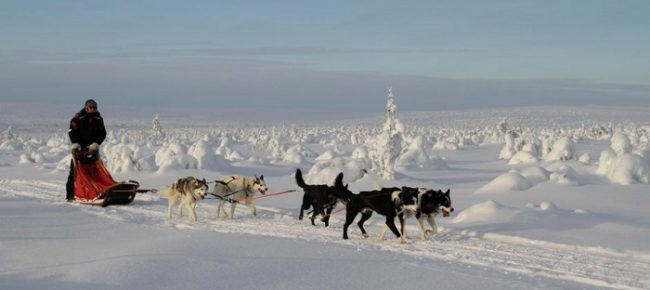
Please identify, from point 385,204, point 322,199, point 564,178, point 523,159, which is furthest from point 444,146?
point 385,204

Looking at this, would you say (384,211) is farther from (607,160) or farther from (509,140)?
(509,140)

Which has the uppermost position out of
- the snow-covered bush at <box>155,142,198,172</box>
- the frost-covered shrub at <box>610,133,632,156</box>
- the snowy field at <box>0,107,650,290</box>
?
the frost-covered shrub at <box>610,133,632,156</box>

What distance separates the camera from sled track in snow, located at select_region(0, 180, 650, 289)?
6.20 metres

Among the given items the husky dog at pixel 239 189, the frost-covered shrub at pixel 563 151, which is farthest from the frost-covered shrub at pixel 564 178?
the husky dog at pixel 239 189

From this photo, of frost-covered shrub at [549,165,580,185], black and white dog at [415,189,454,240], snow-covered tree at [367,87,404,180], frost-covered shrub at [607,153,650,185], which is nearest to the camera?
black and white dog at [415,189,454,240]

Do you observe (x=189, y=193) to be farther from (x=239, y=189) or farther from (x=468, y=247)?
(x=468, y=247)

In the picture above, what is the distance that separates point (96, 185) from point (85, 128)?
1.07 m

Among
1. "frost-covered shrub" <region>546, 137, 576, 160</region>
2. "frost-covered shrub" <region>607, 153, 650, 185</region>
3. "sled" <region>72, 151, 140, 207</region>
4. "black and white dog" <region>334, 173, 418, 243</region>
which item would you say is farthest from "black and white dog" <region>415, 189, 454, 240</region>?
"frost-covered shrub" <region>546, 137, 576, 160</region>

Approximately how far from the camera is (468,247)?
24.5ft

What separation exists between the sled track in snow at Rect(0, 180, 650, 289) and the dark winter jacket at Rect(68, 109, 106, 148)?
3.97ft

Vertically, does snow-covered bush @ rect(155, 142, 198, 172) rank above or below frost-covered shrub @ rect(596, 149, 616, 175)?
below

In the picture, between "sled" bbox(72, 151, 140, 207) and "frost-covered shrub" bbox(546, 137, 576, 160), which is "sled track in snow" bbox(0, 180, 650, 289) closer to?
"sled" bbox(72, 151, 140, 207)

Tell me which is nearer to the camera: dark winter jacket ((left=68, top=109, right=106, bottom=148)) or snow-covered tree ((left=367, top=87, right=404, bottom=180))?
dark winter jacket ((left=68, top=109, right=106, bottom=148))

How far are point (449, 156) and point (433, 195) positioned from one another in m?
26.3
